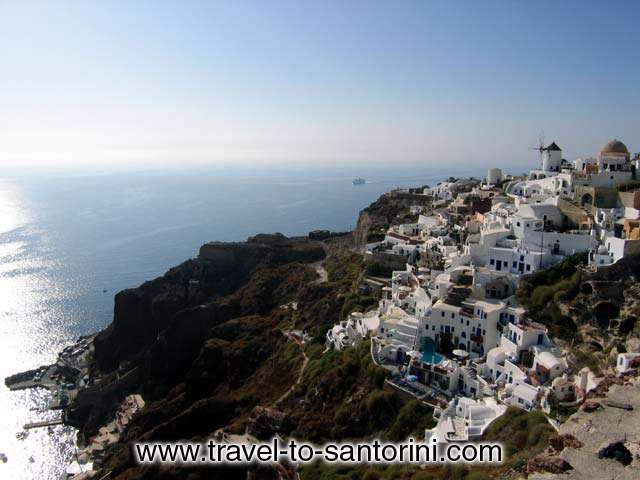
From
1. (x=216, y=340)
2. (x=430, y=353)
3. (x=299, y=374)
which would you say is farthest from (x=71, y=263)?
(x=430, y=353)

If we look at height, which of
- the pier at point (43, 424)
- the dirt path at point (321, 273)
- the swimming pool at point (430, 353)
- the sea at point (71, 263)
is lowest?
the pier at point (43, 424)

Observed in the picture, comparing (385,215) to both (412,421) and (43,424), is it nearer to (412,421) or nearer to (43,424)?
(412,421)

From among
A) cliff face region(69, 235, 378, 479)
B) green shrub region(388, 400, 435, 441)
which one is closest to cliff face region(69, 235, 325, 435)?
cliff face region(69, 235, 378, 479)

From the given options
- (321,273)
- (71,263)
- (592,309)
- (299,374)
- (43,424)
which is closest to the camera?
(592,309)

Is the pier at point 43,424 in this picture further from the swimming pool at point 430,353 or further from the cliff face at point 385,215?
the swimming pool at point 430,353

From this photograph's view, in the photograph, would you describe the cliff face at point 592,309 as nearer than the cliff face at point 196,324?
Yes

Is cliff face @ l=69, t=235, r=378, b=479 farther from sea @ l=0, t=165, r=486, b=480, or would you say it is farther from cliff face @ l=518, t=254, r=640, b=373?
cliff face @ l=518, t=254, r=640, b=373

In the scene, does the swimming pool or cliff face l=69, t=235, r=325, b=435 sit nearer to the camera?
the swimming pool

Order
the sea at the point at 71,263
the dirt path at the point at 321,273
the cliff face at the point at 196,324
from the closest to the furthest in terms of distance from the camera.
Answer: the cliff face at the point at 196,324 < the sea at the point at 71,263 < the dirt path at the point at 321,273

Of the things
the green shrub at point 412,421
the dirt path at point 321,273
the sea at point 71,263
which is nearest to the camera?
the green shrub at point 412,421

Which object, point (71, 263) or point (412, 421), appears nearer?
point (412, 421)

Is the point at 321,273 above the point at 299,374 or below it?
above

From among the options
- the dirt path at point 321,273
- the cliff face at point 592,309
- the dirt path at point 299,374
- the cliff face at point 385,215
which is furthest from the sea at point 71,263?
the cliff face at point 592,309

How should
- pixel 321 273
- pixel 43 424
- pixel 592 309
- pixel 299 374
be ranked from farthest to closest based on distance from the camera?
pixel 321 273 → pixel 43 424 → pixel 299 374 → pixel 592 309
